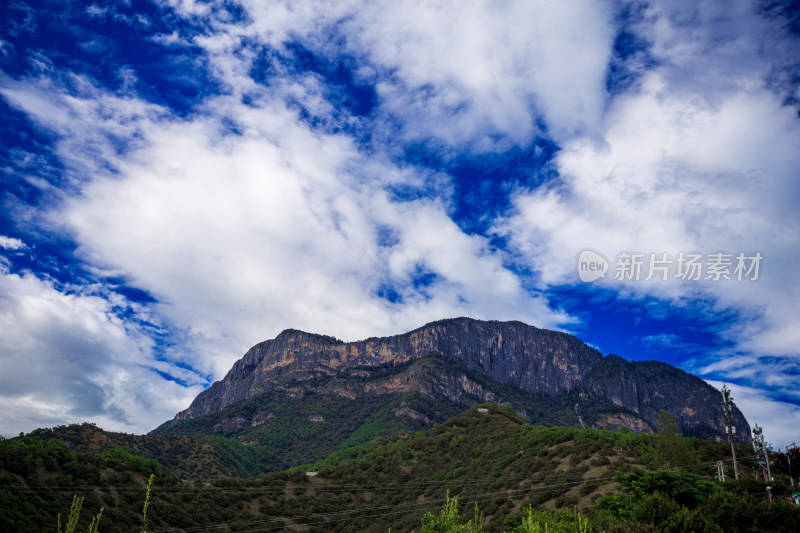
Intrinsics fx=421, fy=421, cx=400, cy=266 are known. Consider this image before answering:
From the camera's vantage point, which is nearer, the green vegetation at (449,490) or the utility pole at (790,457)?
the green vegetation at (449,490)

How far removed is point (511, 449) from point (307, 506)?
3115cm

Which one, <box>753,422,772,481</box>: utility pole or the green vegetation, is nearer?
the green vegetation

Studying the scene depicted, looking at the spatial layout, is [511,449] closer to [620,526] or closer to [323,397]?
[620,526]

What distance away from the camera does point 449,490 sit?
98.7 ft

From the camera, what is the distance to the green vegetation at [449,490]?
1664cm

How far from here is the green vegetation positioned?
1664 centimetres

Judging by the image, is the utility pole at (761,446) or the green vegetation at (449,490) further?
the utility pole at (761,446)

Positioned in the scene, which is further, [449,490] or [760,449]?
[760,449]

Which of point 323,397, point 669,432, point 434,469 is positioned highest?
point 323,397

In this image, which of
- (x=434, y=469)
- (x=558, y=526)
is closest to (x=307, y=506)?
(x=434, y=469)

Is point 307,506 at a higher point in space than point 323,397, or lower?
lower

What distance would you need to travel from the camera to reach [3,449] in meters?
38.0

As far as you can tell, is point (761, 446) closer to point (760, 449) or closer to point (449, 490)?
point (760, 449)

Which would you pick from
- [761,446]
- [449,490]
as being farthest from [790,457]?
[449,490]
